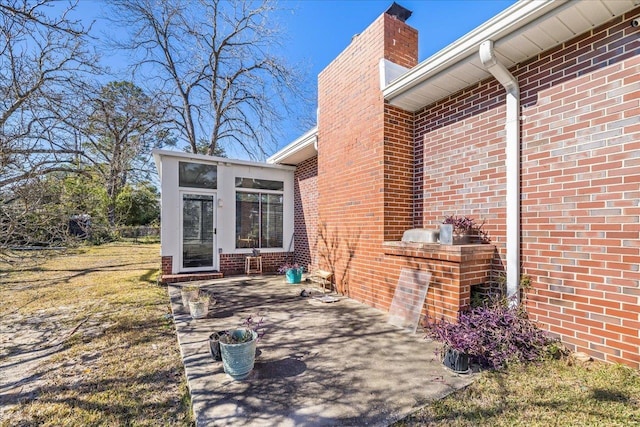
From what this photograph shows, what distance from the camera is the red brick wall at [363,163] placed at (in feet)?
16.1

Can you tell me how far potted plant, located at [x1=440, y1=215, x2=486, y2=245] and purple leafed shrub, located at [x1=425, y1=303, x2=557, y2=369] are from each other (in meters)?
0.91

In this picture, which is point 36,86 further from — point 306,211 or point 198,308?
point 306,211

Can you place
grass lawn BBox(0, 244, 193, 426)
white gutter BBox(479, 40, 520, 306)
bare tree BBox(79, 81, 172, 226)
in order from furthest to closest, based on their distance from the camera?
bare tree BBox(79, 81, 172, 226) → white gutter BBox(479, 40, 520, 306) → grass lawn BBox(0, 244, 193, 426)

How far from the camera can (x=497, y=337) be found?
10.1 ft

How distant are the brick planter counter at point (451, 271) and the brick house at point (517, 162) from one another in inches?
0.7

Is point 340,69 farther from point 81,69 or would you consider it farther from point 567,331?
point 567,331

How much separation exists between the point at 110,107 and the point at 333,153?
178 inches

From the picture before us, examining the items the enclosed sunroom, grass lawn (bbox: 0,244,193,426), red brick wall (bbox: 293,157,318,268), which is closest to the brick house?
red brick wall (bbox: 293,157,318,268)

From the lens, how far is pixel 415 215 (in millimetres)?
5059

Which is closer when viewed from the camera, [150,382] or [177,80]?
[150,382]

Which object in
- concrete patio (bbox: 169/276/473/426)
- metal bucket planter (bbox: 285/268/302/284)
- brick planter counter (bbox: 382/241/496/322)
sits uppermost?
brick planter counter (bbox: 382/241/496/322)

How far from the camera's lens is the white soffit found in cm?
275

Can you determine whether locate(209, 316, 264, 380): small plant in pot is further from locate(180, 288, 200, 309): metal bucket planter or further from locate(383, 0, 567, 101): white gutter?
locate(383, 0, 567, 101): white gutter

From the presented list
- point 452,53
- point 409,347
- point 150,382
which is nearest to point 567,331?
point 409,347
